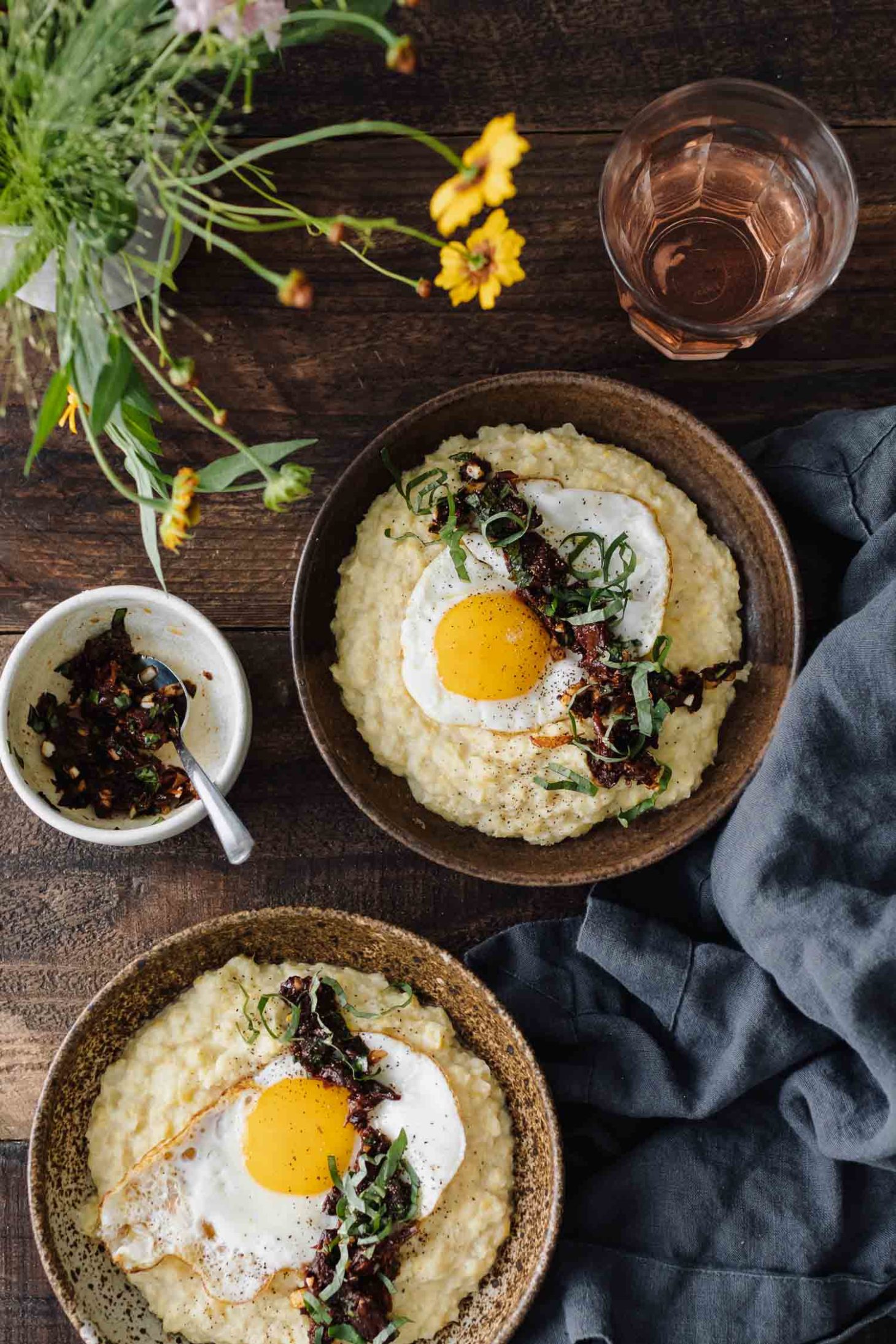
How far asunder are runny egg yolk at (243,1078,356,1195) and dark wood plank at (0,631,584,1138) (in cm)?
45

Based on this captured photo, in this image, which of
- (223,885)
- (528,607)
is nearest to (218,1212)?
(223,885)

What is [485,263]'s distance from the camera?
189 centimetres

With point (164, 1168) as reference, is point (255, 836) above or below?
above

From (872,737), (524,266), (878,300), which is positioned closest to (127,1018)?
(872,737)

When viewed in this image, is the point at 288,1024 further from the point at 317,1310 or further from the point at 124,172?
the point at 124,172

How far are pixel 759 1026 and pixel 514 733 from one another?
840mm

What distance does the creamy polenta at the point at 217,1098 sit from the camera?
2771 millimetres

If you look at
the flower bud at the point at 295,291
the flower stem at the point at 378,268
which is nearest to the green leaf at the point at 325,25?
the flower stem at the point at 378,268

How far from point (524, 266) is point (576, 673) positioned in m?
0.97

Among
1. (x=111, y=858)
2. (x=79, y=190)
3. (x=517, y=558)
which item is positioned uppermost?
(x=79, y=190)

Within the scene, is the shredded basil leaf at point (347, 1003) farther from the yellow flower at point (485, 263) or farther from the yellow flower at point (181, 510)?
the yellow flower at point (485, 263)

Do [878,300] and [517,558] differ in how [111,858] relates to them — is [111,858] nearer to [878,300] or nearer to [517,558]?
[517,558]

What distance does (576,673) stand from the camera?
278 cm

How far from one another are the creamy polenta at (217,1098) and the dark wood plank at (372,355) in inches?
38.1
